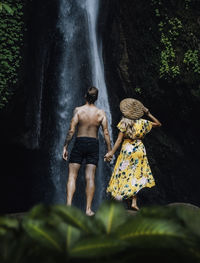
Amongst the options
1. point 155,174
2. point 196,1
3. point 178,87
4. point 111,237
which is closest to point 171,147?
point 155,174

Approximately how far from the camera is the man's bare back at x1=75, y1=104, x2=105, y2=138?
24.2 feet

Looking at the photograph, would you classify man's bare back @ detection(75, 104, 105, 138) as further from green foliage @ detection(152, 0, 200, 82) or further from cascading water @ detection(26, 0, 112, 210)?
cascading water @ detection(26, 0, 112, 210)

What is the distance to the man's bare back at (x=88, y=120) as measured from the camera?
7.38 metres

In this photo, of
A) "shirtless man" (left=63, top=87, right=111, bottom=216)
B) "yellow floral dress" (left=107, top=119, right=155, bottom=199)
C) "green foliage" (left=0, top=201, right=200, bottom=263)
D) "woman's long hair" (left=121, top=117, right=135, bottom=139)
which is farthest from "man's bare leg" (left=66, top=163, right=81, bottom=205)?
"green foliage" (left=0, top=201, right=200, bottom=263)

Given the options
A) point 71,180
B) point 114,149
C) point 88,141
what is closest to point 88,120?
point 88,141

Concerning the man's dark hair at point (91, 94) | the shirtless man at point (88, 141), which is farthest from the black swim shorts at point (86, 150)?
the man's dark hair at point (91, 94)

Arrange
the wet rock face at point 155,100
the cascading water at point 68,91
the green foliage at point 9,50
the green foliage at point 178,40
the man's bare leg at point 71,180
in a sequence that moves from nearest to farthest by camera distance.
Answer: the man's bare leg at point 71,180 < the green foliage at point 178,40 < the green foliage at point 9,50 < the wet rock face at point 155,100 < the cascading water at point 68,91

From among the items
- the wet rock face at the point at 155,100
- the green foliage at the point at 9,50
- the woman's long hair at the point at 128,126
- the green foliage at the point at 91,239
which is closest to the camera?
the green foliage at the point at 91,239

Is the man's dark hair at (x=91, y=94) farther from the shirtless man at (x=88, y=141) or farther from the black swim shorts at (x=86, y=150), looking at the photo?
the black swim shorts at (x=86, y=150)

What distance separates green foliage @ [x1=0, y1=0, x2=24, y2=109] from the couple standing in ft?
14.6

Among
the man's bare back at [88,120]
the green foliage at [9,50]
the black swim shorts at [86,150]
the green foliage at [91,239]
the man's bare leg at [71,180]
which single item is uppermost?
the green foliage at [9,50]

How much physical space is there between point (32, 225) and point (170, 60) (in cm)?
1057

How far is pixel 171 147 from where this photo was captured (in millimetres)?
11953

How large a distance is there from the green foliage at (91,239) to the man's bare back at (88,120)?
6.30 metres
